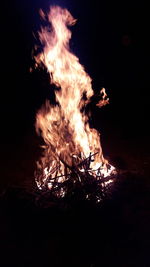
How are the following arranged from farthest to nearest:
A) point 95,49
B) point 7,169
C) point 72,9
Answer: point 95,49
point 72,9
point 7,169

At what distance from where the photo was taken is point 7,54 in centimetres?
898

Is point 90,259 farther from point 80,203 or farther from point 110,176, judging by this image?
point 110,176

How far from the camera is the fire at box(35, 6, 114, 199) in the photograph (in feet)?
14.9

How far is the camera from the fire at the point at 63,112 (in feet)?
14.9

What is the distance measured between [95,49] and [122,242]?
6.95m

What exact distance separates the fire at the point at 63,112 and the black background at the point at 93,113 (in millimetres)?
500

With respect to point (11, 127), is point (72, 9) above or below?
above

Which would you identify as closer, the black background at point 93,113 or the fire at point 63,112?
the black background at point 93,113

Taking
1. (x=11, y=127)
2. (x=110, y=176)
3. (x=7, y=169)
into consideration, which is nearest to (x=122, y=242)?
(x=110, y=176)

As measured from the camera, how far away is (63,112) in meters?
4.64

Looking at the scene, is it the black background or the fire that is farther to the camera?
the fire

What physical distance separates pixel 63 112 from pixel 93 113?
14.7 feet

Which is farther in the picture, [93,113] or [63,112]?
[93,113]

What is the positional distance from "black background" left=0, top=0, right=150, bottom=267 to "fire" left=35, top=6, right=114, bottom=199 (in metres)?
0.50
